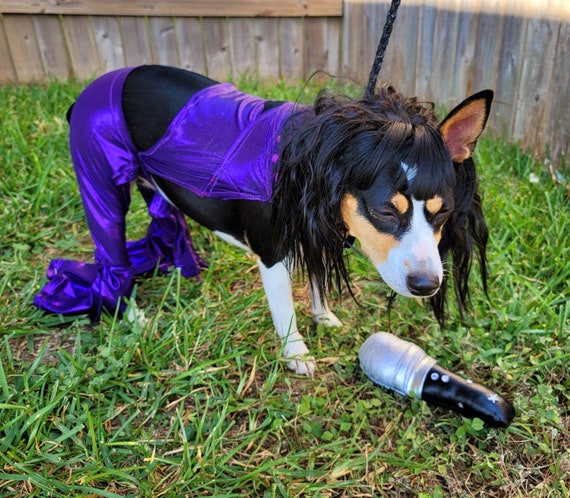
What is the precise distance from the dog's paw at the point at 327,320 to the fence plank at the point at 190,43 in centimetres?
321

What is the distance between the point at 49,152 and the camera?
3283 mm

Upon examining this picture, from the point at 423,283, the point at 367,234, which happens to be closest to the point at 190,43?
the point at 367,234

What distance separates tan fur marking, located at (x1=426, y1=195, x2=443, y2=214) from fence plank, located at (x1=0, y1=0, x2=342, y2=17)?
12.0 ft

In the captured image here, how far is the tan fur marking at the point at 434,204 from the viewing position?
137 centimetres

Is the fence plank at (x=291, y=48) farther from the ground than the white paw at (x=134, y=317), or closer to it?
farther from the ground

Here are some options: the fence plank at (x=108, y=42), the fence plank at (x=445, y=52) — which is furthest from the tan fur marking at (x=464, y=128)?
the fence plank at (x=108, y=42)

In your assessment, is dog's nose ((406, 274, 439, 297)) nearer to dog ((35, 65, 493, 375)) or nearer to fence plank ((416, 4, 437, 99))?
dog ((35, 65, 493, 375))

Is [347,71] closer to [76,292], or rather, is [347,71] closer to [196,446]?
[76,292]

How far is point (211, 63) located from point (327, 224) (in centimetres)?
362

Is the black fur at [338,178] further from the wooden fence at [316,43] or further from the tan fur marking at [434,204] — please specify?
the wooden fence at [316,43]

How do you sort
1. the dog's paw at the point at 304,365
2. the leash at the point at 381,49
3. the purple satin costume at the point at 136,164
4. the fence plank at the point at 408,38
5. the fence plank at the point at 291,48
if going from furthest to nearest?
1. the fence plank at the point at 291,48
2. the fence plank at the point at 408,38
3. the dog's paw at the point at 304,365
4. the purple satin costume at the point at 136,164
5. the leash at the point at 381,49

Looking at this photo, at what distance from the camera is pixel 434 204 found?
4.50ft

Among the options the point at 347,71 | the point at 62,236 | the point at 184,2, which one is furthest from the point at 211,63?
the point at 62,236

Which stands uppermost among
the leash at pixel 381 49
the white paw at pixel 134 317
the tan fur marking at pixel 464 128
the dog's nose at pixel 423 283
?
the leash at pixel 381 49
